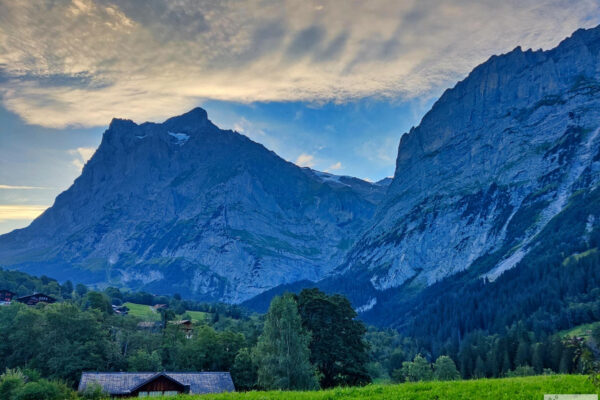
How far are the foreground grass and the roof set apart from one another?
109ft

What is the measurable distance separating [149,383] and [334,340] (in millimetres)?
25778

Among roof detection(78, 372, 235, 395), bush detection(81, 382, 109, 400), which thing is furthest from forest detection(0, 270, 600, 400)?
roof detection(78, 372, 235, 395)

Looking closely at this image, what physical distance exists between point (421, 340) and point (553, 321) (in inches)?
1905

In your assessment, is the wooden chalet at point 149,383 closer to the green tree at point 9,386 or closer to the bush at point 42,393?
the bush at point 42,393

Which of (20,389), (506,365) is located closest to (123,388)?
(20,389)

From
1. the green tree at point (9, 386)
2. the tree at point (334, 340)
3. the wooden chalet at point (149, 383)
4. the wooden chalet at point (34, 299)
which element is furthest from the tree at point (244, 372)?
the wooden chalet at point (34, 299)

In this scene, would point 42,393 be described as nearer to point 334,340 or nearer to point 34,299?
point 334,340

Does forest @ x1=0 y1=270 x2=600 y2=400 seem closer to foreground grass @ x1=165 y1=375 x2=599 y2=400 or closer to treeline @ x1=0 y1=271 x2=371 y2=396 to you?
treeline @ x1=0 y1=271 x2=371 y2=396

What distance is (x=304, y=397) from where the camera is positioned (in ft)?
87.1

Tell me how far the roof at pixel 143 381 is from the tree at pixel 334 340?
13.7 m

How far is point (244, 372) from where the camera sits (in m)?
73.2

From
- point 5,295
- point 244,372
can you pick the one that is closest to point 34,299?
point 5,295

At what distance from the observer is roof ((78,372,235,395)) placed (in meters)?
56.9

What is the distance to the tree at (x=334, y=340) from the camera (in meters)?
64.3
